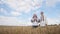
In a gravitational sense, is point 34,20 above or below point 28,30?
above

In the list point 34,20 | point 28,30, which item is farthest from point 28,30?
point 34,20

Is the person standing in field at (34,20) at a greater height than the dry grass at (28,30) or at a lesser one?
greater

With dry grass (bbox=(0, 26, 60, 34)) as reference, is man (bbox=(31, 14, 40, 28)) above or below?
above

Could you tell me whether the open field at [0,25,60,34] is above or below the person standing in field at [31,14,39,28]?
below

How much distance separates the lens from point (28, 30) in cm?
295

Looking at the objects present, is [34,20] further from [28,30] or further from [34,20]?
[28,30]

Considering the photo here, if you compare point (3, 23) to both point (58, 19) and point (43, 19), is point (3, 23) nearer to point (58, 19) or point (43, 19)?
point (43, 19)

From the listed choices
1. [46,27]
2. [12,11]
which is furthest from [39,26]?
[12,11]

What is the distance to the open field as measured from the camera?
2.92m

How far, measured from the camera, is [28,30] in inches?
116

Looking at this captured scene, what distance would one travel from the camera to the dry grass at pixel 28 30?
292 centimetres

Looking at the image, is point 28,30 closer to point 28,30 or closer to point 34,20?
point 28,30

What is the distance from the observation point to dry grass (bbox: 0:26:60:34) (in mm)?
2920

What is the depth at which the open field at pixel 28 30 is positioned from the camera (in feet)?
9.58
